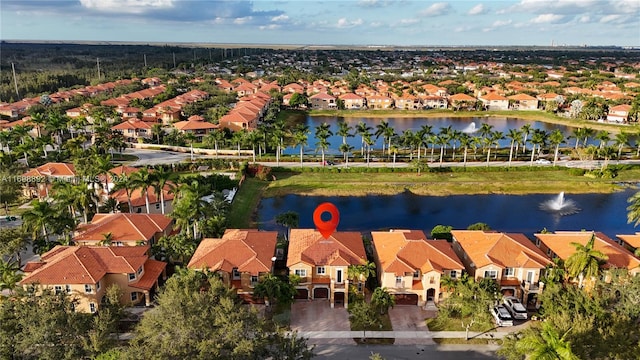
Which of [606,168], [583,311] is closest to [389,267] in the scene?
[583,311]

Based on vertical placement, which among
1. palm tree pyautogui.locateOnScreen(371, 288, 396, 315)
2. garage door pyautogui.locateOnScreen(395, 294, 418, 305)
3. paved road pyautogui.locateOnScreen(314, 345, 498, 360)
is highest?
palm tree pyautogui.locateOnScreen(371, 288, 396, 315)

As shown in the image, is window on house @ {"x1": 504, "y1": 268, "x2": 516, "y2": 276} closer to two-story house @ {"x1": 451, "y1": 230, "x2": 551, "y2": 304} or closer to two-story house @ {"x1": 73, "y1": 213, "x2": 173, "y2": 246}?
two-story house @ {"x1": 451, "y1": 230, "x2": 551, "y2": 304}

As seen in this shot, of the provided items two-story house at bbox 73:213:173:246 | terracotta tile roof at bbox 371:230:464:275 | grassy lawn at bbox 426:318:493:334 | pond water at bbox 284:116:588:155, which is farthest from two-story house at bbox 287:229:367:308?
pond water at bbox 284:116:588:155

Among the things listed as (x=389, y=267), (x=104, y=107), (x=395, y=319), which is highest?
(x=104, y=107)

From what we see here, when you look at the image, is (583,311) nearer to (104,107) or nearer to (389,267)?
(389,267)

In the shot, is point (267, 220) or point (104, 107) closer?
point (267, 220)

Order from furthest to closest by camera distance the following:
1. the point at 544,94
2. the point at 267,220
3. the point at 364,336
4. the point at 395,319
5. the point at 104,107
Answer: the point at 544,94
the point at 104,107
the point at 267,220
the point at 395,319
the point at 364,336
